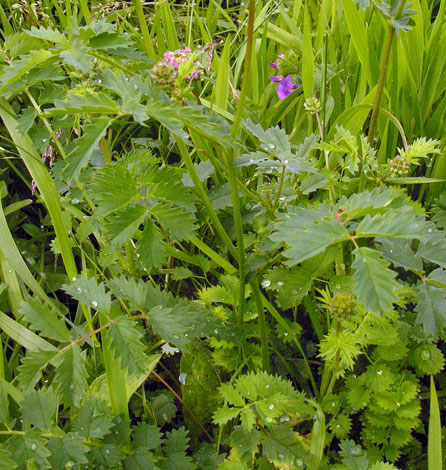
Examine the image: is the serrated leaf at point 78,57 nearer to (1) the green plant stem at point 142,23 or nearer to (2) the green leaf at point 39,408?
(1) the green plant stem at point 142,23

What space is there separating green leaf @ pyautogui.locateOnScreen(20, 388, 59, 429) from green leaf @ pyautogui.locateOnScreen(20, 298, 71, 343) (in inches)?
3.7

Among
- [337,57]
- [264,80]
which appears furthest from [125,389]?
[337,57]

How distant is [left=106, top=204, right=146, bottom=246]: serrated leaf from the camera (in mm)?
827

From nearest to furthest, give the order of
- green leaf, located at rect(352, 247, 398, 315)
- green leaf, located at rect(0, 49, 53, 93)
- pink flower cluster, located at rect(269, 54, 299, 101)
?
green leaf, located at rect(352, 247, 398, 315)
green leaf, located at rect(0, 49, 53, 93)
pink flower cluster, located at rect(269, 54, 299, 101)

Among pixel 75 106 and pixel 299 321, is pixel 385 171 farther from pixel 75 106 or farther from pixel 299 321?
pixel 75 106

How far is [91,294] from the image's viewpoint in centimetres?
84

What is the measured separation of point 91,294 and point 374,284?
1.58 feet

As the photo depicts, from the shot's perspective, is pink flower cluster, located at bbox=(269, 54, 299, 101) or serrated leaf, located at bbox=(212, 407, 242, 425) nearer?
serrated leaf, located at bbox=(212, 407, 242, 425)

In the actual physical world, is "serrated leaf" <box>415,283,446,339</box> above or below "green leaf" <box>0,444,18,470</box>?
above

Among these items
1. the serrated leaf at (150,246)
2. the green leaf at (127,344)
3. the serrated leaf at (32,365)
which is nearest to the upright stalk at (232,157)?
the serrated leaf at (150,246)

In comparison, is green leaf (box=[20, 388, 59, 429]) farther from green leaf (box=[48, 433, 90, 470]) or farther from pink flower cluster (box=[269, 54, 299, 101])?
pink flower cluster (box=[269, 54, 299, 101])

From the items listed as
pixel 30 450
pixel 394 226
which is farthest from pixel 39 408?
pixel 394 226

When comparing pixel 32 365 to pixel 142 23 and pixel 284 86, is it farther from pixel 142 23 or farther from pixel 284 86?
pixel 284 86

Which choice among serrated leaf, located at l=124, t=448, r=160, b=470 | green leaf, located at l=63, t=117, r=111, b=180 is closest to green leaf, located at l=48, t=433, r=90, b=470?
serrated leaf, located at l=124, t=448, r=160, b=470
